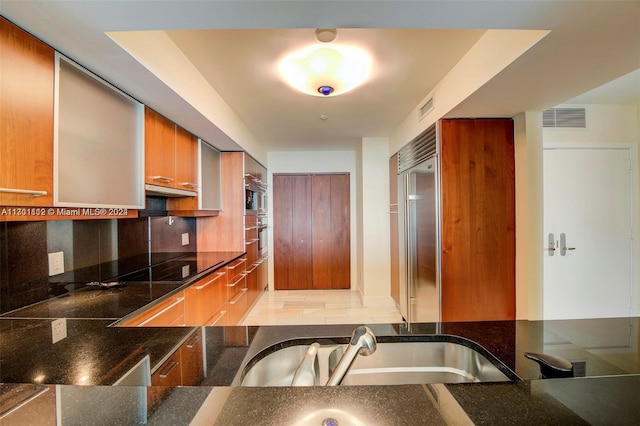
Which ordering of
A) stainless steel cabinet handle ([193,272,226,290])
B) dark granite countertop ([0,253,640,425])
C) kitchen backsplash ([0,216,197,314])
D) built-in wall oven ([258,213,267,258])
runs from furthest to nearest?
built-in wall oven ([258,213,267,258]) → stainless steel cabinet handle ([193,272,226,290]) → kitchen backsplash ([0,216,197,314]) → dark granite countertop ([0,253,640,425])

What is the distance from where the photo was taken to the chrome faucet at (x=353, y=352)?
Answer: 79 cm

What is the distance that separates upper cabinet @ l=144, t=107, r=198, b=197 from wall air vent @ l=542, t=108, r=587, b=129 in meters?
3.75

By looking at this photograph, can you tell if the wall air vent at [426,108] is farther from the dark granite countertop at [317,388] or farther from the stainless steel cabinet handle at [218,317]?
the stainless steel cabinet handle at [218,317]

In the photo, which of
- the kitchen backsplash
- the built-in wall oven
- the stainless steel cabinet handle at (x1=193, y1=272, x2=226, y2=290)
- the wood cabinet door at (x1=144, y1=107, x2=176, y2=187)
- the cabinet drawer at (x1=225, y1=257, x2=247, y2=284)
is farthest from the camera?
the built-in wall oven

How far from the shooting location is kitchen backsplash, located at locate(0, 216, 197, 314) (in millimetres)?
1471

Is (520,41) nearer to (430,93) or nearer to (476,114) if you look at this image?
(476,114)

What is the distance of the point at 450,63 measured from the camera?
2.07m

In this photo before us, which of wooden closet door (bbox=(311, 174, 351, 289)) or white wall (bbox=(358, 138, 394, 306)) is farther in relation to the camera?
wooden closet door (bbox=(311, 174, 351, 289))

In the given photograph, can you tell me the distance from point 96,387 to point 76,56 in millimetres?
1542

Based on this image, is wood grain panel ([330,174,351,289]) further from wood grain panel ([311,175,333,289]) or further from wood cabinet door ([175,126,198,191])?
wood cabinet door ([175,126,198,191])

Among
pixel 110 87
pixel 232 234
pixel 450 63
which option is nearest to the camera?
pixel 110 87

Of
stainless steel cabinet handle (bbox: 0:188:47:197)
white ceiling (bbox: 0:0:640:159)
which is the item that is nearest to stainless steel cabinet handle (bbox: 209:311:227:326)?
stainless steel cabinet handle (bbox: 0:188:47:197)

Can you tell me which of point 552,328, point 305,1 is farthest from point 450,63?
point 552,328

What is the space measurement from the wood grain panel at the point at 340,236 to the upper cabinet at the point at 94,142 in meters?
3.49
